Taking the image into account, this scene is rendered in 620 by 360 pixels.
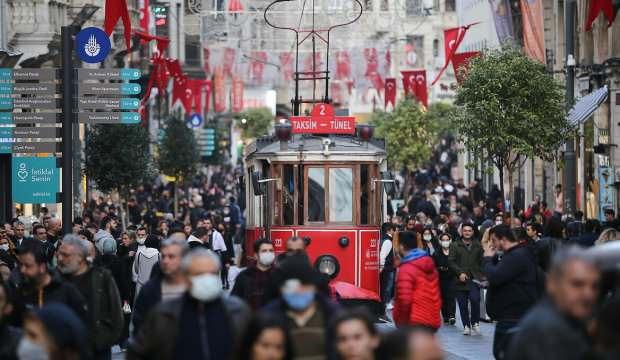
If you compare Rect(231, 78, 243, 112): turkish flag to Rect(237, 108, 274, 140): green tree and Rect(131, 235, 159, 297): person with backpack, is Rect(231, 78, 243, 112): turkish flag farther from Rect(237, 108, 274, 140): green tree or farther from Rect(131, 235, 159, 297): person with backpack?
Rect(131, 235, 159, 297): person with backpack

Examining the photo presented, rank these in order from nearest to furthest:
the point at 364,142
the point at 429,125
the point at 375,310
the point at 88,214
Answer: the point at 375,310, the point at 364,142, the point at 88,214, the point at 429,125

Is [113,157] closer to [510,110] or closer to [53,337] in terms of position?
[510,110]

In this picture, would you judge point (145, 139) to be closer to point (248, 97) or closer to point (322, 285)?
point (322, 285)

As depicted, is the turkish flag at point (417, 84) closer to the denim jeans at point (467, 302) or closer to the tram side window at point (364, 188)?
A: the tram side window at point (364, 188)

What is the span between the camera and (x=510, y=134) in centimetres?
3747

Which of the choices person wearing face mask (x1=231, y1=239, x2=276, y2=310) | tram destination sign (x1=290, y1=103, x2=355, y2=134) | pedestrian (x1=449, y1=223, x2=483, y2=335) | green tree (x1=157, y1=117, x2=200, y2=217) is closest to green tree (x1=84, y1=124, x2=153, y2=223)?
green tree (x1=157, y1=117, x2=200, y2=217)

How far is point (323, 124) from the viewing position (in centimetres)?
2642

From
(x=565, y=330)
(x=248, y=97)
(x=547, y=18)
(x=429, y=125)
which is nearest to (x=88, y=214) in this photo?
(x=547, y=18)

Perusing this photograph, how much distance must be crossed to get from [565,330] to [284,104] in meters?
116

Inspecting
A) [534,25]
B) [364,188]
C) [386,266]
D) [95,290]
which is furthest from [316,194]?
[534,25]

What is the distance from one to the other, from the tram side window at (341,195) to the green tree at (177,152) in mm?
36307

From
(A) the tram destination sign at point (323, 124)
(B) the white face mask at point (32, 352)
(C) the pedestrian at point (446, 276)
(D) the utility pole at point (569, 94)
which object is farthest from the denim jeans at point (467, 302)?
(B) the white face mask at point (32, 352)

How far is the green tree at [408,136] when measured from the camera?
69.4 m

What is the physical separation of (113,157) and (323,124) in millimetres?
20004
